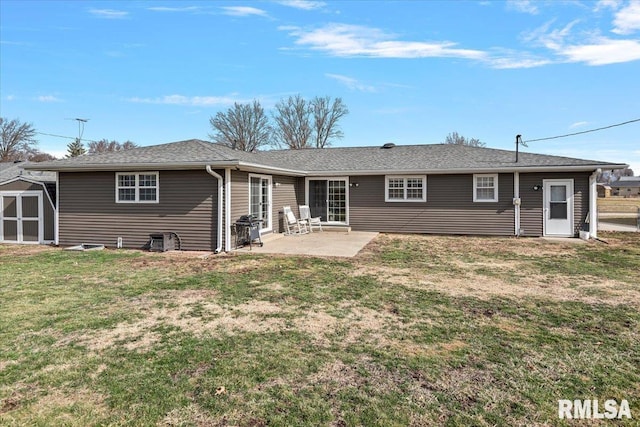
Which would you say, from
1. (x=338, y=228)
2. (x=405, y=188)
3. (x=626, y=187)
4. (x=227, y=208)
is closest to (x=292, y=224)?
(x=338, y=228)

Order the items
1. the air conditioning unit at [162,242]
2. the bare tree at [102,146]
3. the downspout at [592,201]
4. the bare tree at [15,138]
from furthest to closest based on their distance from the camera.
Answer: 1. the bare tree at [102,146]
2. the bare tree at [15,138]
3. the downspout at [592,201]
4. the air conditioning unit at [162,242]

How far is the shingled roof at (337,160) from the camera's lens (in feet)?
32.4

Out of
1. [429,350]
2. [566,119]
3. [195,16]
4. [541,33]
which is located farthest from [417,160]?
[429,350]

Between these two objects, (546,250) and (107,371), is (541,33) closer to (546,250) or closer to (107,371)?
(546,250)

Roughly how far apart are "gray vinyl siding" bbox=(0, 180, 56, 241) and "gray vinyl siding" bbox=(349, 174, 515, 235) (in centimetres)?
975

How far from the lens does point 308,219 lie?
1395 centimetres

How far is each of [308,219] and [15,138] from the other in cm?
3632

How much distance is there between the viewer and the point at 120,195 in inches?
411

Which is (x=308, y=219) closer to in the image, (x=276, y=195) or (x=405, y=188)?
(x=276, y=195)

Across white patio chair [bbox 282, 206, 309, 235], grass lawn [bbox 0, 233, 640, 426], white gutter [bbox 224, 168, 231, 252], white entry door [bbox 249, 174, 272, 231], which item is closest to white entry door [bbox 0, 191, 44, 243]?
grass lawn [bbox 0, 233, 640, 426]

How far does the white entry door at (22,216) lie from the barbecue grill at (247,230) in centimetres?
640

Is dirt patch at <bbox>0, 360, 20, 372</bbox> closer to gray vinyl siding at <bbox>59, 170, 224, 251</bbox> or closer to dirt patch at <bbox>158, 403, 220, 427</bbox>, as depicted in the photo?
dirt patch at <bbox>158, 403, 220, 427</bbox>

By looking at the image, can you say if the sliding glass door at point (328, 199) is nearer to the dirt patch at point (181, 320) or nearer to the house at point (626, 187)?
the dirt patch at point (181, 320)

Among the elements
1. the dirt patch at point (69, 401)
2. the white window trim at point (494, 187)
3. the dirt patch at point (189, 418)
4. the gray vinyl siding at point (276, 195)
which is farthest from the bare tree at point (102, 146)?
the dirt patch at point (189, 418)
